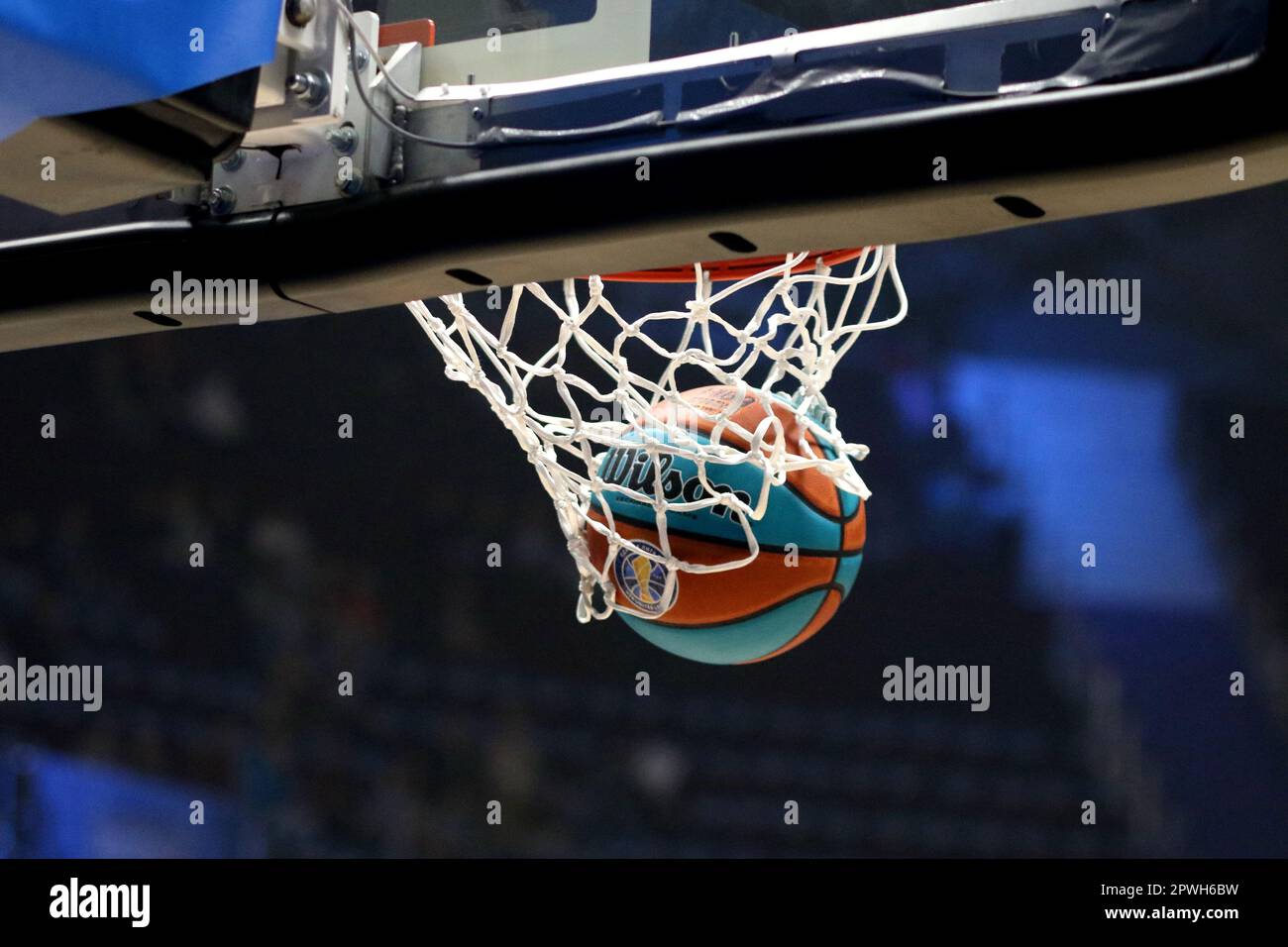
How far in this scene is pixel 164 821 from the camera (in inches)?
195

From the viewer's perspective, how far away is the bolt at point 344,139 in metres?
1.59

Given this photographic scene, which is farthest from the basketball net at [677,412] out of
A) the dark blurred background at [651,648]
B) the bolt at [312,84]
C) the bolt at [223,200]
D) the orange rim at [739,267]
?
Result: the dark blurred background at [651,648]

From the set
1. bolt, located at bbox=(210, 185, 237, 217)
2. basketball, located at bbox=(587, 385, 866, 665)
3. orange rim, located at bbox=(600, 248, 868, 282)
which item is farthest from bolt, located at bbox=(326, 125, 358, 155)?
basketball, located at bbox=(587, 385, 866, 665)

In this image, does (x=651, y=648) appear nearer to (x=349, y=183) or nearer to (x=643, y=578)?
(x=643, y=578)

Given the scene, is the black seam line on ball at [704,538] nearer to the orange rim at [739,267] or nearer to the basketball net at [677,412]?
the basketball net at [677,412]

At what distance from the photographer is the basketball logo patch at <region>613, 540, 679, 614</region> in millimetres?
2352

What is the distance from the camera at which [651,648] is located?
193 inches

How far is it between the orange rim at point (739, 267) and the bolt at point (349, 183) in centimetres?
38

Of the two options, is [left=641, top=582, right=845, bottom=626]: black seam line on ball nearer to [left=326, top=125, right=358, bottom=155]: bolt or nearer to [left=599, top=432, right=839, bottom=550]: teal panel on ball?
[left=599, top=432, right=839, bottom=550]: teal panel on ball

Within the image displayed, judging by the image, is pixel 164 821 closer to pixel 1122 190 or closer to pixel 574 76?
pixel 574 76

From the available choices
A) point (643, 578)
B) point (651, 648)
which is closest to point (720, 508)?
point (643, 578)

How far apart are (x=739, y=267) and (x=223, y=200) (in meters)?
0.67

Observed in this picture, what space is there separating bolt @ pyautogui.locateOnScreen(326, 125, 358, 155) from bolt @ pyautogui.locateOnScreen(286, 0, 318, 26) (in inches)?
4.9
